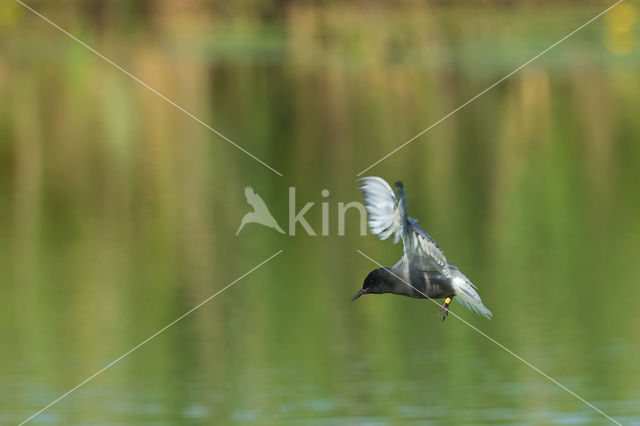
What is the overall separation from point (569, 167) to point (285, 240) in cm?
808

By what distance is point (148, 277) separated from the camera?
1909cm

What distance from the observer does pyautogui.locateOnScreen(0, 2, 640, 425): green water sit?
535 inches

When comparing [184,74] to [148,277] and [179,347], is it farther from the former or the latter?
[179,347]

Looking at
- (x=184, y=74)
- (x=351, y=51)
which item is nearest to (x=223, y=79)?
(x=184, y=74)

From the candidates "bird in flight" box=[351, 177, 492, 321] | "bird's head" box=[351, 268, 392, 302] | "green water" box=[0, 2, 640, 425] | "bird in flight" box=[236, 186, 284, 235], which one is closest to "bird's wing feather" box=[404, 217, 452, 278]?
"bird in flight" box=[351, 177, 492, 321]

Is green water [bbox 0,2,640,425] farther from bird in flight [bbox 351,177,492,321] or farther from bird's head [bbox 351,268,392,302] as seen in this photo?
bird in flight [bbox 351,177,492,321]

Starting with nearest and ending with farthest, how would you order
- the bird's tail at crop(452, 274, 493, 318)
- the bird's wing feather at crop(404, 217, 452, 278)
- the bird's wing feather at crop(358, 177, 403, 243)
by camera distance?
the bird's tail at crop(452, 274, 493, 318), the bird's wing feather at crop(404, 217, 452, 278), the bird's wing feather at crop(358, 177, 403, 243)

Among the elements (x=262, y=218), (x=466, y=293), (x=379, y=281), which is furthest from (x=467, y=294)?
(x=262, y=218)

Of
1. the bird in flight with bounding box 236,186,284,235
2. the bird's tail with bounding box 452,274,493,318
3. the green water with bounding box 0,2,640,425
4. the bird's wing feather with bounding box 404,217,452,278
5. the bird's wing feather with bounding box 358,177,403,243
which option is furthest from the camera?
the bird in flight with bounding box 236,186,284,235

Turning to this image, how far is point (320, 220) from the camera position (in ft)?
72.6

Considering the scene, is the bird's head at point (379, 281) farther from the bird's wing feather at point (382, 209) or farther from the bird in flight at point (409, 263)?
the bird's wing feather at point (382, 209)

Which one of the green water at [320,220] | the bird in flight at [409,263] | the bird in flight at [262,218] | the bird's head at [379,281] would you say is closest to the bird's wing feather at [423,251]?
the bird in flight at [409,263]

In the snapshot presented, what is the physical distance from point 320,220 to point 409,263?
15.8 metres

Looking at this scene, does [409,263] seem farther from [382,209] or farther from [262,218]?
[262,218]
